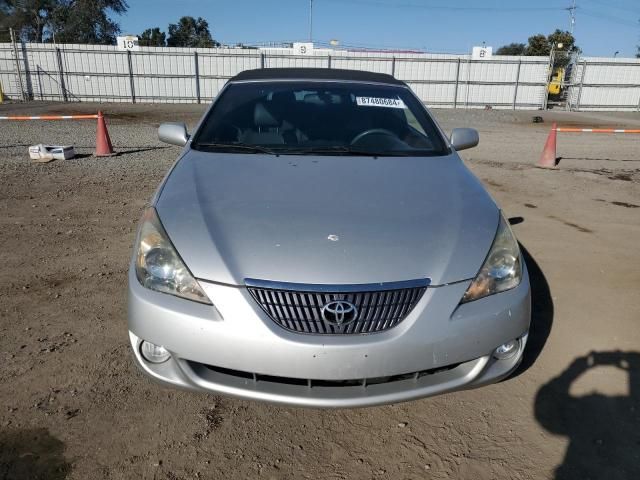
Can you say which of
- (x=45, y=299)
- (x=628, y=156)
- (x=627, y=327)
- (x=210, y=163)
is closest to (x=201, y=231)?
(x=210, y=163)

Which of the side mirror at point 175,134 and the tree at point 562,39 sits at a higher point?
the tree at point 562,39

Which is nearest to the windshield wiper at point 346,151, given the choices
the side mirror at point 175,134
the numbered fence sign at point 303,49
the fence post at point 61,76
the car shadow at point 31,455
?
→ the side mirror at point 175,134

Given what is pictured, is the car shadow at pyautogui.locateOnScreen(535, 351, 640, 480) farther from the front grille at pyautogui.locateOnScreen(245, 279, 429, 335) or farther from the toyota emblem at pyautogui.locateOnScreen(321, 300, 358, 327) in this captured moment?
the toyota emblem at pyautogui.locateOnScreen(321, 300, 358, 327)

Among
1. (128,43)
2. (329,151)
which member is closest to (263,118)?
(329,151)

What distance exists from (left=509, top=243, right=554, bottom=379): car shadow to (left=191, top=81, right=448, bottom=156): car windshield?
125 cm

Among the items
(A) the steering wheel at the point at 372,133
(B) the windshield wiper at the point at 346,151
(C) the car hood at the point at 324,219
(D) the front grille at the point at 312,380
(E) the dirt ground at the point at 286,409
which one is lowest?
(E) the dirt ground at the point at 286,409

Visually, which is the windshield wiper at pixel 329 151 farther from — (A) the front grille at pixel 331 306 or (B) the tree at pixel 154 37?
(B) the tree at pixel 154 37

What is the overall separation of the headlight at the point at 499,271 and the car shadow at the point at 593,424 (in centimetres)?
73

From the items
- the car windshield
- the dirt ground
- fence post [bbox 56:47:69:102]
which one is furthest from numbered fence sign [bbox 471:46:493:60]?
the car windshield

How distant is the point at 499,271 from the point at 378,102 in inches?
71.5

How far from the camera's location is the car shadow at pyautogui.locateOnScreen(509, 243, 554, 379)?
9.23ft

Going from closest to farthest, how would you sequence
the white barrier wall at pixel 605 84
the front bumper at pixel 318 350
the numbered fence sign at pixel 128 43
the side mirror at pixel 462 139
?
the front bumper at pixel 318 350, the side mirror at pixel 462 139, the numbered fence sign at pixel 128 43, the white barrier wall at pixel 605 84

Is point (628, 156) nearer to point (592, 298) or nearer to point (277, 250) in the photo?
point (592, 298)

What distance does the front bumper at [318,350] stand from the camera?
1.84m
